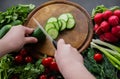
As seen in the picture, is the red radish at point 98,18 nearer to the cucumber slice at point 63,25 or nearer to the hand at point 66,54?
the cucumber slice at point 63,25

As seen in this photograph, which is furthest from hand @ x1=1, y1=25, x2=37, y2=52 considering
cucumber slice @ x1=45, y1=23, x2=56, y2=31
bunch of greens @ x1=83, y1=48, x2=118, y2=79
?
bunch of greens @ x1=83, y1=48, x2=118, y2=79

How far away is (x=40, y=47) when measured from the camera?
1559 mm

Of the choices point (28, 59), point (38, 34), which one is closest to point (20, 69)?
point (28, 59)

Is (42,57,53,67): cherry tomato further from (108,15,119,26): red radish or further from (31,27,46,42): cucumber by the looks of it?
(108,15,119,26): red radish

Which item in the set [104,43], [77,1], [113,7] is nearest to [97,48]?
[104,43]

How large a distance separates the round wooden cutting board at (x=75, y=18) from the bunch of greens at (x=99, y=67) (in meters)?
0.07

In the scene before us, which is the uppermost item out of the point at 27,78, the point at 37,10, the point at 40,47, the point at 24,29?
the point at 37,10

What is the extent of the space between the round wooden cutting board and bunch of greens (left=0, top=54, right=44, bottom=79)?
109mm

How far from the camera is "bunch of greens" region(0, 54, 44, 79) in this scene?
4.68 ft

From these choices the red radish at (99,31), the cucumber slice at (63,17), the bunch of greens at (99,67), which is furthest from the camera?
the cucumber slice at (63,17)

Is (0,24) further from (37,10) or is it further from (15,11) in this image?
(37,10)

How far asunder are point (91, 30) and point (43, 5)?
322mm

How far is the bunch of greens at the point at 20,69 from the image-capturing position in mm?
1427

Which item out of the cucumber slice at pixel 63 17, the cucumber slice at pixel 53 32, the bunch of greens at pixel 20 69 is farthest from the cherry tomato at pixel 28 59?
the cucumber slice at pixel 63 17
